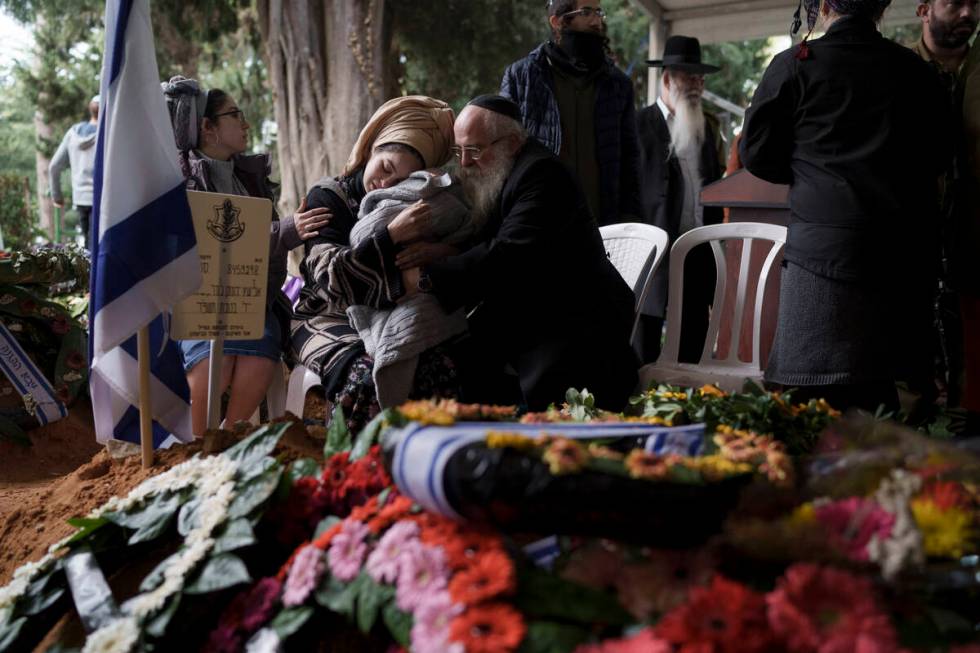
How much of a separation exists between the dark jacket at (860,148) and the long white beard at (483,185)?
85 cm

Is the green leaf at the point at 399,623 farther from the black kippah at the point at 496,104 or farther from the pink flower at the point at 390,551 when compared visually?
the black kippah at the point at 496,104

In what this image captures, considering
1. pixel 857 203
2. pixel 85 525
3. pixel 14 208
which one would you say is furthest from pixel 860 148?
pixel 14 208

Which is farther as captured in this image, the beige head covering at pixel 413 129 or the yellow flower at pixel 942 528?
the beige head covering at pixel 413 129

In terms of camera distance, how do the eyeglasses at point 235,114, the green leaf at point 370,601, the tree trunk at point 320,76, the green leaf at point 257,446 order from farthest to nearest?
the tree trunk at point 320,76 < the eyeglasses at point 235,114 < the green leaf at point 257,446 < the green leaf at point 370,601

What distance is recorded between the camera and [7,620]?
1.59 m

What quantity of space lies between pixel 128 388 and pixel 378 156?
1.09 meters

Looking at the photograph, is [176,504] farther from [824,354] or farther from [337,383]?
[824,354]

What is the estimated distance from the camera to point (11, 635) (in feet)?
5.08

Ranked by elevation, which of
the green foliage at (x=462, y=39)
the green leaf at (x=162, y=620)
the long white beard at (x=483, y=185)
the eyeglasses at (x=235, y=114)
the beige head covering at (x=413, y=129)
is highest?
the green foliage at (x=462, y=39)

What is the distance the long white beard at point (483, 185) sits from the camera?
117 inches

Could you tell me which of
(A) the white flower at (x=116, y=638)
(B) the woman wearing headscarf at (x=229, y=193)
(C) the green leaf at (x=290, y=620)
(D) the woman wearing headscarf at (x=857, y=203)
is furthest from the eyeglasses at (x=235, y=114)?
(C) the green leaf at (x=290, y=620)

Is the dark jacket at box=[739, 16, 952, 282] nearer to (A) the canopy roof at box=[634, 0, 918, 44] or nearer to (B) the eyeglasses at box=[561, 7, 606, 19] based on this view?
(B) the eyeglasses at box=[561, 7, 606, 19]

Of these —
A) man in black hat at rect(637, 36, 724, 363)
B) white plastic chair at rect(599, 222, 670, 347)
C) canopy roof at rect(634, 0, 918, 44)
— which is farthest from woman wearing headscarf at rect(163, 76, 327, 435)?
canopy roof at rect(634, 0, 918, 44)

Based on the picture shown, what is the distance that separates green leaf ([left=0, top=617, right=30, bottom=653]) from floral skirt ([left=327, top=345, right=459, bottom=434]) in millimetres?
1350
